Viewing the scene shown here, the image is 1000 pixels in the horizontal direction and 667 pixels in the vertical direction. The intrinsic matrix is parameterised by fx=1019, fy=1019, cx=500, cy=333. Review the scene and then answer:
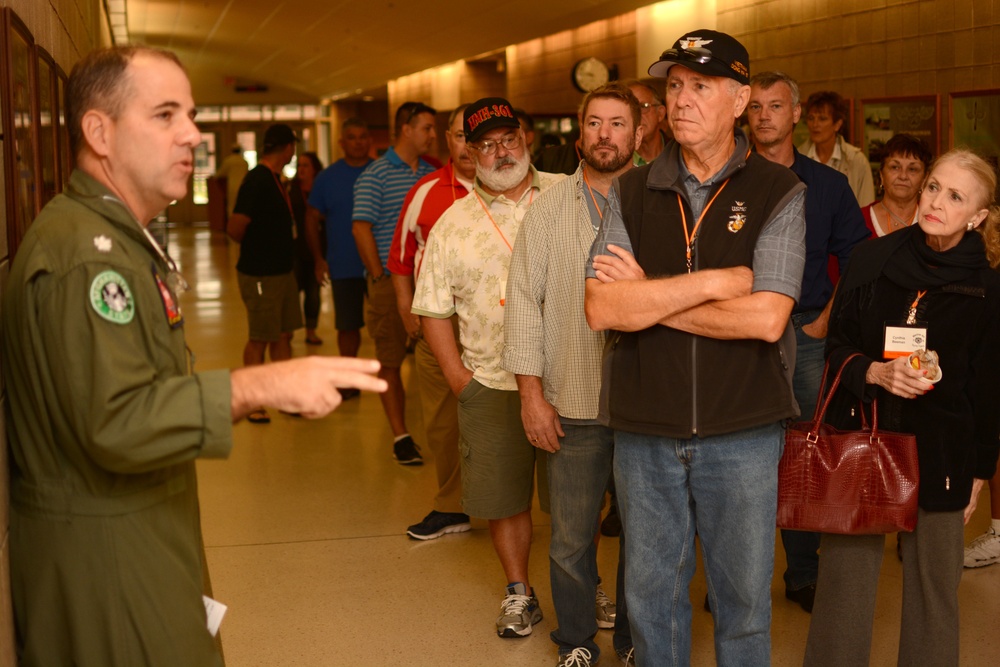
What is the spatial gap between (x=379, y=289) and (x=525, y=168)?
2.43 metres

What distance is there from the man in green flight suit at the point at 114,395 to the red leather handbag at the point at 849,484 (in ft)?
4.63

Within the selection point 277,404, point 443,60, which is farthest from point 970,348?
point 443,60

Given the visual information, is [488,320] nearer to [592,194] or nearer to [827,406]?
[592,194]

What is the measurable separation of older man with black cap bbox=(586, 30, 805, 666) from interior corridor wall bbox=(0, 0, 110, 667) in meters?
1.33

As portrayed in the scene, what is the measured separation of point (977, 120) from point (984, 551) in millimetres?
4088

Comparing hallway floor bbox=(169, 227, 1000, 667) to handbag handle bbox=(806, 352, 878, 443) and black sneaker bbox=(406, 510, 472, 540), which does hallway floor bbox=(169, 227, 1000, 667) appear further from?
handbag handle bbox=(806, 352, 878, 443)

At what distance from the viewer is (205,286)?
14.2 metres

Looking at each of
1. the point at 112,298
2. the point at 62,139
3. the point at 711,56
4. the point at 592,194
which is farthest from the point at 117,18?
the point at 112,298

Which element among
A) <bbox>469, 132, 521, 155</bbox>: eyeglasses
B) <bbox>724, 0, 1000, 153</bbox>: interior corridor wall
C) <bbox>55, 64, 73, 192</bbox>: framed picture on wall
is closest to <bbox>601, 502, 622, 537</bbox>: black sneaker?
<bbox>469, 132, 521, 155</bbox>: eyeglasses

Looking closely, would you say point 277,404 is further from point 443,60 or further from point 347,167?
point 443,60

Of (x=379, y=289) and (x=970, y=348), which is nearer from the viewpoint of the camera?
(x=970, y=348)

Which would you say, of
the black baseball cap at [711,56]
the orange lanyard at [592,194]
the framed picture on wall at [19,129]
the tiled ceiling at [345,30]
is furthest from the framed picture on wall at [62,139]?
the tiled ceiling at [345,30]

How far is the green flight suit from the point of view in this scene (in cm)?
153

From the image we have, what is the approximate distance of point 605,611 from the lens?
140 inches
